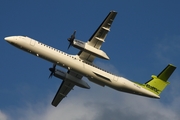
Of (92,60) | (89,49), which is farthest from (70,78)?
(89,49)

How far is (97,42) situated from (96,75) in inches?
150

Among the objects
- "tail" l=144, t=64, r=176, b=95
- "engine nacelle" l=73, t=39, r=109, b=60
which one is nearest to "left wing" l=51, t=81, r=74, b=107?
"engine nacelle" l=73, t=39, r=109, b=60

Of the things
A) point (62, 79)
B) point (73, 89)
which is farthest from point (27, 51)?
point (73, 89)

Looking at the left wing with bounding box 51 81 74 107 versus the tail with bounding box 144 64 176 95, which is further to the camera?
the left wing with bounding box 51 81 74 107

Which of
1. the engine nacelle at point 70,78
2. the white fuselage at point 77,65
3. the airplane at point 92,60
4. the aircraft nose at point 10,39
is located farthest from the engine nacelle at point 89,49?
the aircraft nose at point 10,39

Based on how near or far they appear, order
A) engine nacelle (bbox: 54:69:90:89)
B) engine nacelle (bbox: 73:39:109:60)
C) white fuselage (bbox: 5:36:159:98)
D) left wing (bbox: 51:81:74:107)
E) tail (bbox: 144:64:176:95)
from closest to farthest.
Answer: white fuselage (bbox: 5:36:159:98) < engine nacelle (bbox: 73:39:109:60) < tail (bbox: 144:64:176:95) < engine nacelle (bbox: 54:69:90:89) < left wing (bbox: 51:81:74:107)

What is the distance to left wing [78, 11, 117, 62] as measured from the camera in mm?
44191

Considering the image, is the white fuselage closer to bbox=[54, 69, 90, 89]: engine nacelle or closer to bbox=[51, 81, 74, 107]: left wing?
bbox=[54, 69, 90, 89]: engine nacelle

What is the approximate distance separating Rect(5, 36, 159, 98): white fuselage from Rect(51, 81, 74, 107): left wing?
7139 mm

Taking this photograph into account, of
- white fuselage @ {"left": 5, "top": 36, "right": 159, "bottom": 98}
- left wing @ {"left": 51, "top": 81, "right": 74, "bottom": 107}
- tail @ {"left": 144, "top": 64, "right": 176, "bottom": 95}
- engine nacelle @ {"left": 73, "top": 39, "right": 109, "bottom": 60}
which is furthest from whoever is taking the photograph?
left wing @ {"left": 51, "top": 81, "right": 74, "bottom": 107}

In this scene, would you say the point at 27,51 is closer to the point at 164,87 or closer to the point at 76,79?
the point at 76,79

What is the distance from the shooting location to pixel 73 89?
52.5 m

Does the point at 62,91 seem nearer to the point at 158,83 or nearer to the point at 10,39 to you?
the point at 10,39

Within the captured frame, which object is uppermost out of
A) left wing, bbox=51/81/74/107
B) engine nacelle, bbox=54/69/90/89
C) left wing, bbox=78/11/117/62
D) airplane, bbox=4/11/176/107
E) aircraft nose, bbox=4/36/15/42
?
left wing, bbox=78/11/117/62
